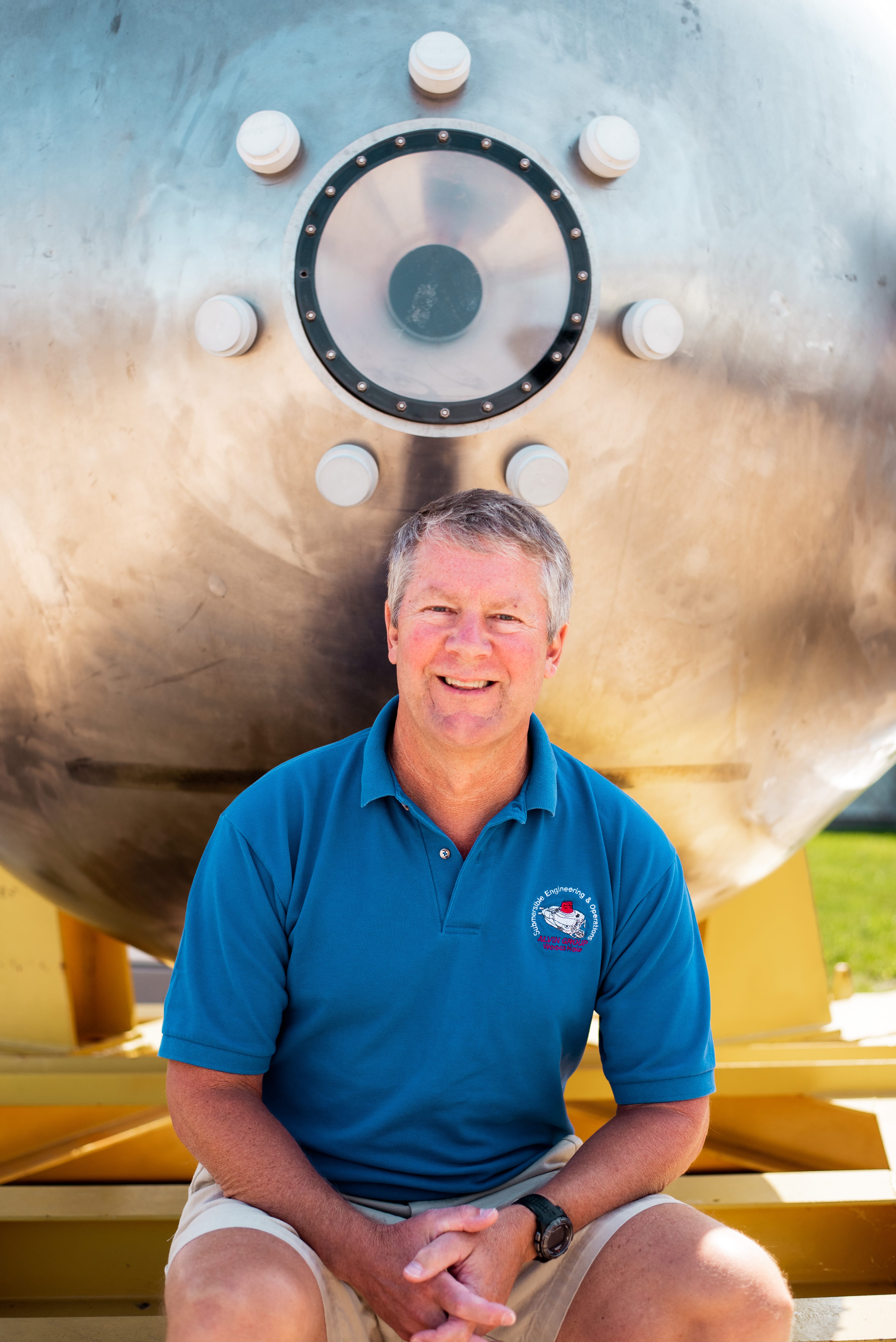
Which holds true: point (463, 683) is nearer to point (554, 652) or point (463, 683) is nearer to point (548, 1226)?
point (554, 652)

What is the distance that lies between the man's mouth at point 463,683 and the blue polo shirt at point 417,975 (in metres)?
0.11

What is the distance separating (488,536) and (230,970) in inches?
20.0

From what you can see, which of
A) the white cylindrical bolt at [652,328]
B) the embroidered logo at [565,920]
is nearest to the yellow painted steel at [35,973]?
the embroidered logo at [565,920]

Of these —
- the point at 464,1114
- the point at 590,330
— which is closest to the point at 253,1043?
the point at 464,1114

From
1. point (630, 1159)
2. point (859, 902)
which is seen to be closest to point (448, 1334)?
point (630, 1159)

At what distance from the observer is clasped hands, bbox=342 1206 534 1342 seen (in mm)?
1044

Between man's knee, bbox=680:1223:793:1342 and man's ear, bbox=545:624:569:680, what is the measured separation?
59 cm

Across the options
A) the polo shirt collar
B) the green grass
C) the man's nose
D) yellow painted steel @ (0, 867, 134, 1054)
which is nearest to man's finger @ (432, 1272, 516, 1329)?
the polo shirt collar

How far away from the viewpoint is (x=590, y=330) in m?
1.23

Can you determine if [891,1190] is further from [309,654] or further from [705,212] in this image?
[705,212]

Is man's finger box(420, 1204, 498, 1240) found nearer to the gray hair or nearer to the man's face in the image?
the man's face

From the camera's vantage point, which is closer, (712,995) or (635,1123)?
(635,1123)

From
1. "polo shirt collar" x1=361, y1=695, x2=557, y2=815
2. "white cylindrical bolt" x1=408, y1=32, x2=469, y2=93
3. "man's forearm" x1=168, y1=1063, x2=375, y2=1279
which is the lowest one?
"man's forearm" x1=168, y1=1063, x2=375, y2=1279

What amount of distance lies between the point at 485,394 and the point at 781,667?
524 millimetres
